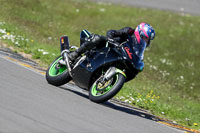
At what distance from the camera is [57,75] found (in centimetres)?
881

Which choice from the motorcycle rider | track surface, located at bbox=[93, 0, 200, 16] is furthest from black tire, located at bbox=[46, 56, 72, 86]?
track surface, located at bbox=[93, 0, 200, 16]

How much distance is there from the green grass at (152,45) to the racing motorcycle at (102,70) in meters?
2.27

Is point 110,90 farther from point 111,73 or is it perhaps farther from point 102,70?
point 102,70

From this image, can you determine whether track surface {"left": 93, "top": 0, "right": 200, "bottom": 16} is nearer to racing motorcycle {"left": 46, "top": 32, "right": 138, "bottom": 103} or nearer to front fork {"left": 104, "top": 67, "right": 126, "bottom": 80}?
racing motorcycle {"left": 46, "top": 32, "right": 138, "bottom": 103}

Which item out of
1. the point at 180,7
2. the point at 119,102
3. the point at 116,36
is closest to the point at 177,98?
the point at 119,102

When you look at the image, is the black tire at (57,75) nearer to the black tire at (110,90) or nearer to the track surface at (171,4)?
the black tire at (110,90)

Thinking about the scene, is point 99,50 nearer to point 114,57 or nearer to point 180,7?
point 114,57

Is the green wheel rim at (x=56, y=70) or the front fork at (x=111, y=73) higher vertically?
the front fork at (x=111, y=73)

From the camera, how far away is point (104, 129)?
5.88 metres

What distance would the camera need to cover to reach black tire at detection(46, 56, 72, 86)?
8.74m

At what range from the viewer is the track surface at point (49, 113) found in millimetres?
5125

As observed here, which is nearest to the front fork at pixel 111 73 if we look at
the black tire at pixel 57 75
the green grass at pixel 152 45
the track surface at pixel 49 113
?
the track surface at pixel 49 113

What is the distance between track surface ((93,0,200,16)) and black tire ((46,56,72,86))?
658 inches

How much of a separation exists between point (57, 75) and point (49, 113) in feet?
9.87
